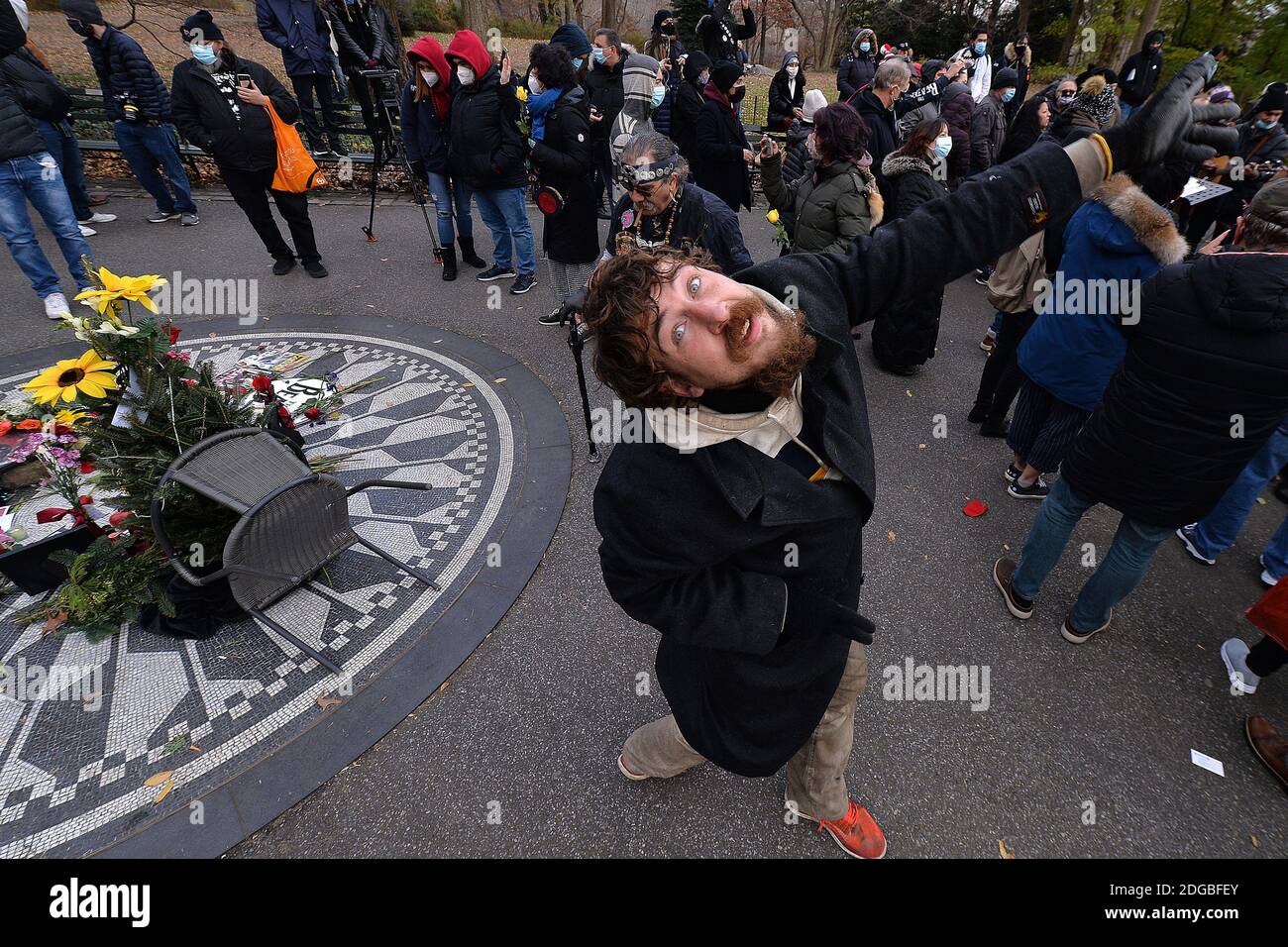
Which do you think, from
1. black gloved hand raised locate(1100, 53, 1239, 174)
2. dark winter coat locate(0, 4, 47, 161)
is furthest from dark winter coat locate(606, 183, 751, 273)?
dark winter coat locate(0, 4, 47, 161)

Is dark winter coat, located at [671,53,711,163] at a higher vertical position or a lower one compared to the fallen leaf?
higher

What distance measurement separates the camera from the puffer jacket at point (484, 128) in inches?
224

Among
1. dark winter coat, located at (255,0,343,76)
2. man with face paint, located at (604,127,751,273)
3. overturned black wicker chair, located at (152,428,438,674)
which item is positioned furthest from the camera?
dark winter coat, located at (255,0,343,76)

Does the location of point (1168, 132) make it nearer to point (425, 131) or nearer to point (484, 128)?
point (484, 128)

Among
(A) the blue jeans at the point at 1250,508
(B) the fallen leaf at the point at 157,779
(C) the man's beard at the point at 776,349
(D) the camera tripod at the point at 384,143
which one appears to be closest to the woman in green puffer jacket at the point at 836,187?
(A) the blue jeans at the point at 1250,508

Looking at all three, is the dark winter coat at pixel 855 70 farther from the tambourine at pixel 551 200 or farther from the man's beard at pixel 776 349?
the man's beard at pixel 776 349

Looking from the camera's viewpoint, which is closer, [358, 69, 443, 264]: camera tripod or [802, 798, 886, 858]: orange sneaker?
[802, 798, 886, 858]: orange sneaker

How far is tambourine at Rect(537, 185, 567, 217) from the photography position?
5.36m

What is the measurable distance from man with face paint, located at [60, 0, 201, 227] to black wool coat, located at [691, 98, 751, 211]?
22.1 ft

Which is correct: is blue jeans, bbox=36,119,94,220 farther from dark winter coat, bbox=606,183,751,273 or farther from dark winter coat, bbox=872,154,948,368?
dark winter coat, bbox=872,154,948,368

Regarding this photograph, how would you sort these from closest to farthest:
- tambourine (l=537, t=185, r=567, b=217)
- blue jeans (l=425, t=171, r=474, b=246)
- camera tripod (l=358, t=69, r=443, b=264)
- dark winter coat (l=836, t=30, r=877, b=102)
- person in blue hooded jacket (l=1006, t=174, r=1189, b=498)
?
person in blue hooded jacket (l=1006, t=174, r=1189, b=498)
tambourine (l=537, t=185, r=567, b=217)
blue jeans (l=425, t=171, r=474, b=246)
camera tripod (l=358, t=69, r=443, b=264)
dark winter coat (l=836, t=30, r=877, b=102)

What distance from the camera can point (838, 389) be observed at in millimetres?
1675

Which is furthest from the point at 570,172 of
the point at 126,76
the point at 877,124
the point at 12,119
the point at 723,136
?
the point at 126,76

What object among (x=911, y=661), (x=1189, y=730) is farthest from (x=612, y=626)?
(x=1189, y=730)
